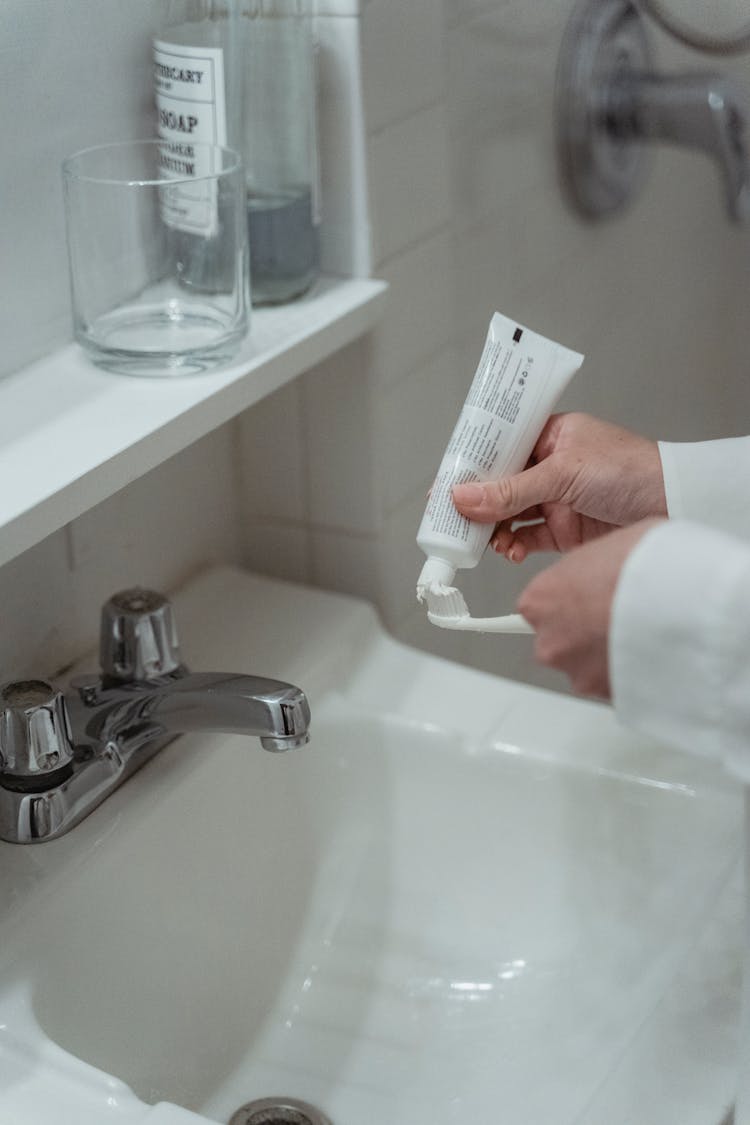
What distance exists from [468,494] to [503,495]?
0.02 m

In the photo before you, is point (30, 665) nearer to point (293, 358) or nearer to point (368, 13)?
point (293, 358)

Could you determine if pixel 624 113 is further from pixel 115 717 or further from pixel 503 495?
pixel 115 717

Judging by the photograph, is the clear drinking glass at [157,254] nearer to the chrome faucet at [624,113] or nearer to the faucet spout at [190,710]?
the faucet spout at [190,710]

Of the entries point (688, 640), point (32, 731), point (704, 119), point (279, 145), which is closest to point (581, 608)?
point (688, 640)

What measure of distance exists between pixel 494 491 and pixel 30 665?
0.26 m

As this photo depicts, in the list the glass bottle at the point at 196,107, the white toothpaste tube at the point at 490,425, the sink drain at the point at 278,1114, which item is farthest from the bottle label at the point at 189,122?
the sink drain at the point at 278,1114

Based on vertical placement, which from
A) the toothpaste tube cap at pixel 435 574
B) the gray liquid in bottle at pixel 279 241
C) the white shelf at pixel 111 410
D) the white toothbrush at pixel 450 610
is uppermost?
the gray liquid in bottle at pixel 279 241

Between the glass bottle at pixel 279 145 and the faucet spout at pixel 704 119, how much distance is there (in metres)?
0.28

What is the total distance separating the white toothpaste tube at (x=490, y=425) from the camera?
0.66m

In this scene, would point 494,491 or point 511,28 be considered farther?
point 511,28

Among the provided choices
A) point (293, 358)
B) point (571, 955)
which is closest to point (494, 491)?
point (293, 358)

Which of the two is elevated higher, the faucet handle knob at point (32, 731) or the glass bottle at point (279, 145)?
the glass bottle at point (279, 145)

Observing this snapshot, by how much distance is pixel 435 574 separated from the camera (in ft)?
2.19

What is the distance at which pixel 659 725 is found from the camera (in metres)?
0.51
